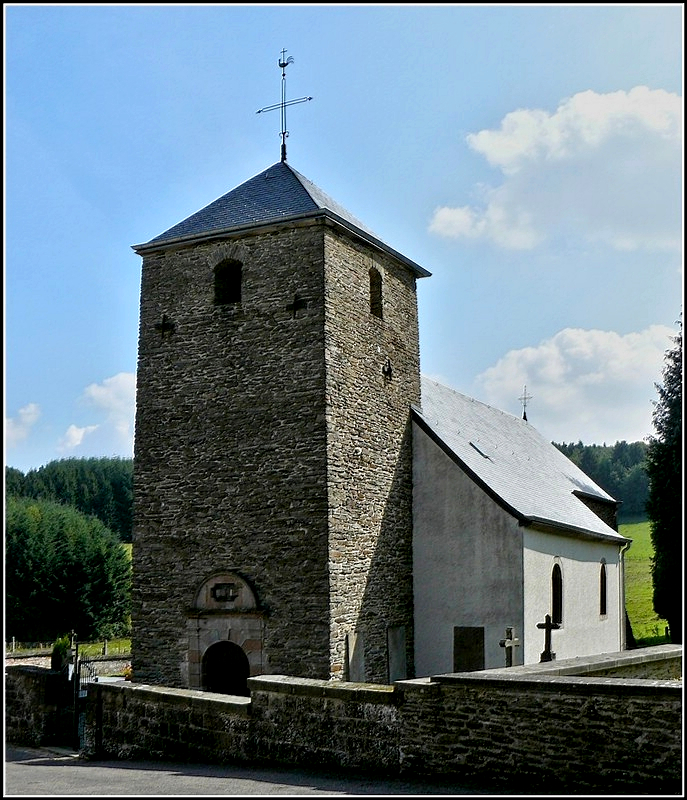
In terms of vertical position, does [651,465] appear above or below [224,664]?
above

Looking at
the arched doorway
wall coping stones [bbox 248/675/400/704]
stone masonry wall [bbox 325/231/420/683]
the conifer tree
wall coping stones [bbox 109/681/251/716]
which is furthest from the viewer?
the conifer tree

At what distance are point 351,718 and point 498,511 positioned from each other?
8665 millimetres

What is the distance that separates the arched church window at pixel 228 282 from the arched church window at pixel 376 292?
9.47 ft

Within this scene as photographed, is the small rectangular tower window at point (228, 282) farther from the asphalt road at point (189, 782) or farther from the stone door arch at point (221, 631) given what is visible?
the asphalt road at point (189, 782)

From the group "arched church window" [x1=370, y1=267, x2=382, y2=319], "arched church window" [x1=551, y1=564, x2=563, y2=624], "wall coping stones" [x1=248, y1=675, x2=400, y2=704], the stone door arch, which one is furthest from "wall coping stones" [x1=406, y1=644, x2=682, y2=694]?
"arched church window" [x1=370, y1=267, x2=382, y2=319]

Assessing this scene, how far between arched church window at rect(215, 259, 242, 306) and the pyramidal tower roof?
2.22 ft

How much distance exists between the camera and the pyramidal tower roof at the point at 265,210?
58.8 feet

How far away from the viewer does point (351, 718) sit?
10328 mm

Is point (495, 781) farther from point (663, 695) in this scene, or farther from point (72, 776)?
point (72, 776)

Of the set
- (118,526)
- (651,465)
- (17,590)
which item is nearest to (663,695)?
(651,465)

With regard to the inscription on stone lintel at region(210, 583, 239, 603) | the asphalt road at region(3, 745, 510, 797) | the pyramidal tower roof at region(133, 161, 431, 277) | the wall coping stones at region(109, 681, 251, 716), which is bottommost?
the asphalt road at region(3, 745, 510, 797)

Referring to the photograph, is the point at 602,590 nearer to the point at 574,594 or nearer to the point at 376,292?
the point at 574,594

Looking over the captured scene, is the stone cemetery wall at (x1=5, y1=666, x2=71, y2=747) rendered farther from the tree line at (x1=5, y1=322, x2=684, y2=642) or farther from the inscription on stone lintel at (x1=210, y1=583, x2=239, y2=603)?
the tree line at (x1=5, y1=322, x2=684, y2=642)

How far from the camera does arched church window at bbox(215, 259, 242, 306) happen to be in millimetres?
18422
